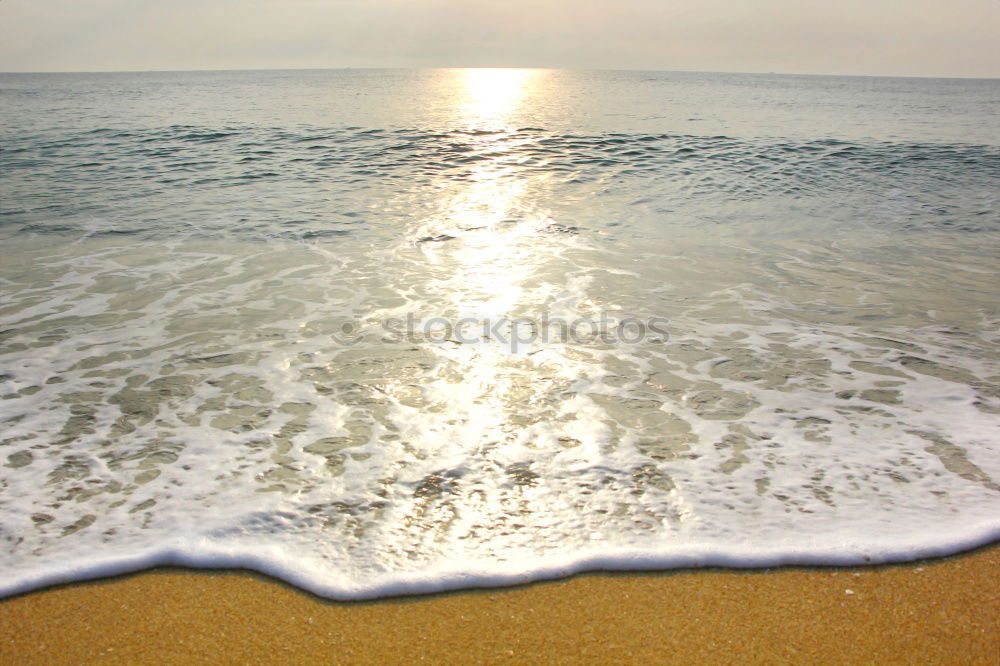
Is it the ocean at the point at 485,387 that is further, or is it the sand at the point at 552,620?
the ocean at the point at 485,387

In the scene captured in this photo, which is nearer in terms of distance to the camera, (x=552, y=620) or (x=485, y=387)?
(x=552, y=620)

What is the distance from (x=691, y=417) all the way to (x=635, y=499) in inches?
38.4

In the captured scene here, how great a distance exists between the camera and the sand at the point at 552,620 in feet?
6.89

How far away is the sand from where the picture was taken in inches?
82.7

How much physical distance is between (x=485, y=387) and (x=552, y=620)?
191cm

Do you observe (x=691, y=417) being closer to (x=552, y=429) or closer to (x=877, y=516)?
(x=552, y=429)

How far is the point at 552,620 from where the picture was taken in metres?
2.24

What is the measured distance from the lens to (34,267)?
675 cm

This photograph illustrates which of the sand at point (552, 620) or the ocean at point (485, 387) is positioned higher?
the ocean at point (485, 387)

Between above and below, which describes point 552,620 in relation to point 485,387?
below

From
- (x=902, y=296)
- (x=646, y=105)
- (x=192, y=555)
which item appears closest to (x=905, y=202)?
(x=902, y=296)

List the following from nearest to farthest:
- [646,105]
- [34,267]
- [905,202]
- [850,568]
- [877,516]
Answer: [850,568], [877,516], [34,267], [905,202], [646,105]

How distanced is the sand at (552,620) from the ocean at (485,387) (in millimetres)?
93

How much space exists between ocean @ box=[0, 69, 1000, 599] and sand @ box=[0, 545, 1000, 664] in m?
0.09
